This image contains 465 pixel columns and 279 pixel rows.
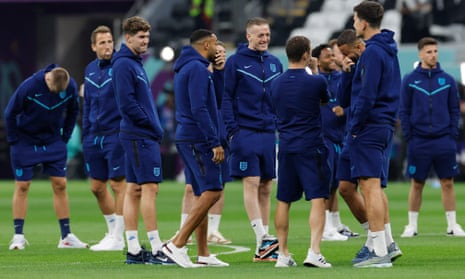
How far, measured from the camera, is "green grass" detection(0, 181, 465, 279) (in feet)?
43.4

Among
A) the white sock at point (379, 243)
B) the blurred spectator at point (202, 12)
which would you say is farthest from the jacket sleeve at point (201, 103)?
the blurred spectator at point (202, 12)

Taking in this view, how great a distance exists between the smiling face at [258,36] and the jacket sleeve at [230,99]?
0.32 meters

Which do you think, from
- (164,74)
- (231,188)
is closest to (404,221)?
(231,188)

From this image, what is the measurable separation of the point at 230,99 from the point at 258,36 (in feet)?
2.57

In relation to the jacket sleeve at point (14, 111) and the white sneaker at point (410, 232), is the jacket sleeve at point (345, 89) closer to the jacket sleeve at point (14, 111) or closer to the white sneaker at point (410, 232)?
the white sneaker at point (410, 232)

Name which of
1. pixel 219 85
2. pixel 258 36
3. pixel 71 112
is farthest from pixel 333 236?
pixel 71 112

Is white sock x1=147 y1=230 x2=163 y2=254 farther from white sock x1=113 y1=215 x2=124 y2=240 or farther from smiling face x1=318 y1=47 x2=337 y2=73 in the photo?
smiling face x1=318 y1=47 x2=337 y2=73

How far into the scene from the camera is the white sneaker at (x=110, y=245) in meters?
16.6

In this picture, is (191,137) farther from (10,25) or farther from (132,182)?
(10,25)

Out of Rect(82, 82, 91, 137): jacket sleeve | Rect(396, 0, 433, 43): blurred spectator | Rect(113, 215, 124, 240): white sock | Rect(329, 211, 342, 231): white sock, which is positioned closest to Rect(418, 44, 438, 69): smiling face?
Rect(329, 211, 342, 231): white sock

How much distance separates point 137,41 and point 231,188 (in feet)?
63.0

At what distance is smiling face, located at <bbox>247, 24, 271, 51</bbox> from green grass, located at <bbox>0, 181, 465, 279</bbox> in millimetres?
2270

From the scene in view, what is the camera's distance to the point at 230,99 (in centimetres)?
1595

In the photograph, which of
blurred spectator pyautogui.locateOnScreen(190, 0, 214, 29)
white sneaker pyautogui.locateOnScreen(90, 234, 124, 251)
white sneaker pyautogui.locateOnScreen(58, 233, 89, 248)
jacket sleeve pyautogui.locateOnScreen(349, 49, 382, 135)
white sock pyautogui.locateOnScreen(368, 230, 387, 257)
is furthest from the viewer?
blurred spectator pyautogui.locateOnScreen(190, 0, 214, 29)
